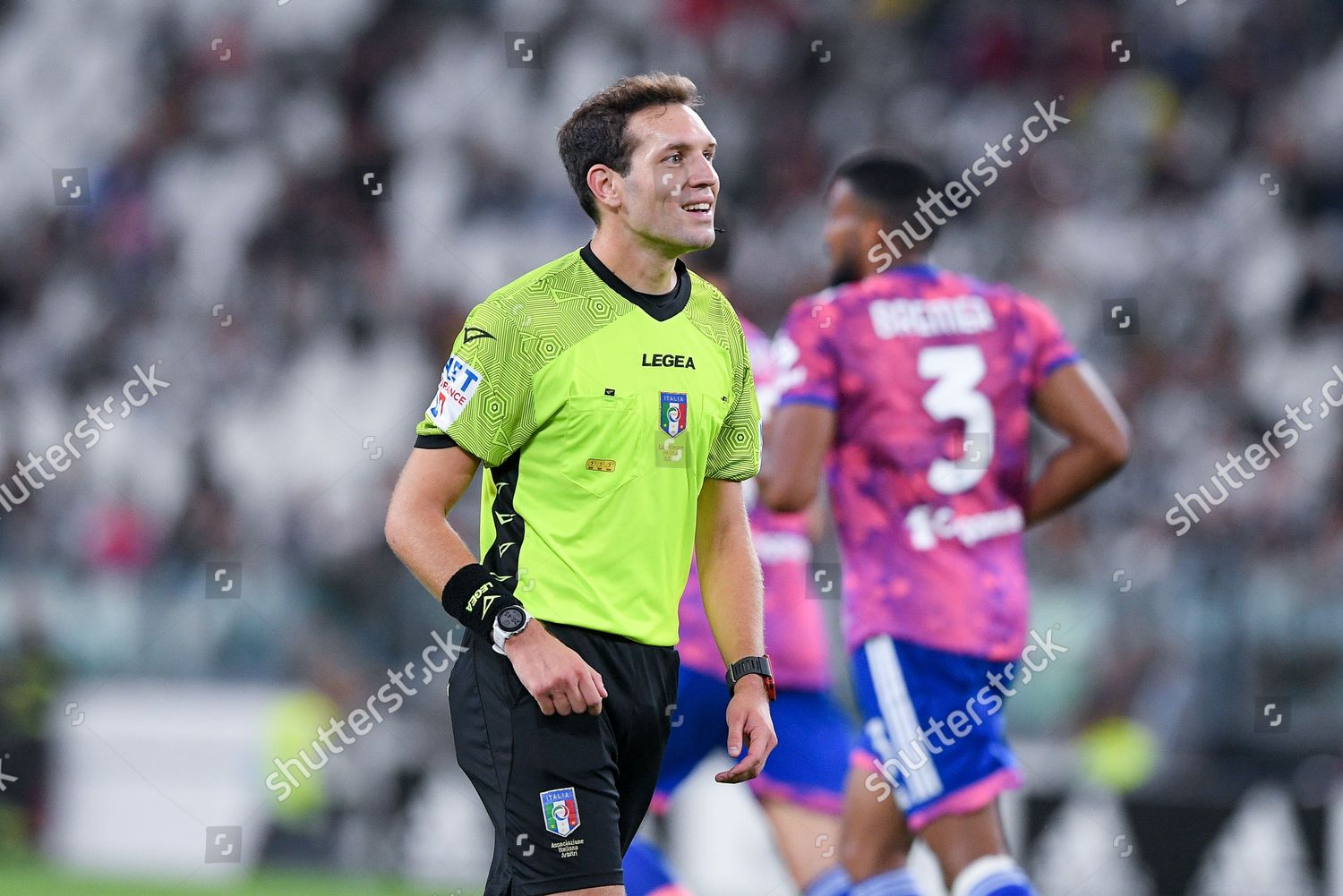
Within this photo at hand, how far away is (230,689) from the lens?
10.2m

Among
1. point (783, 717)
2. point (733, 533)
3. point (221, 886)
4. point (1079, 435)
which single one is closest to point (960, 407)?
point (1079, 435)

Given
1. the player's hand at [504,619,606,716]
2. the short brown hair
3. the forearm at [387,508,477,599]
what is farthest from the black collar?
the player's hand at [504,619,606,716]

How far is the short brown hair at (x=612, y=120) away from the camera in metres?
3.92

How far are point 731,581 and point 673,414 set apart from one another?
0.45 meters

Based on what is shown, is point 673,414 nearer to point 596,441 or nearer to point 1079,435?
point 596,441

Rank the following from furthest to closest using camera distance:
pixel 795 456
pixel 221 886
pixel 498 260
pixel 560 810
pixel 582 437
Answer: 1. pixel 498 260
2. pixel 221 886
3. pixel 795 456
4. pixel 582 437
5. pixel 560 810

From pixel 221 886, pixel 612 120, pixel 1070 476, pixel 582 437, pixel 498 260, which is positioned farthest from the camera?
pixel 498 260

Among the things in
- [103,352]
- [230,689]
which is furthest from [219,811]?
[103,352]

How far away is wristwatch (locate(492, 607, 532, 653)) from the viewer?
360 cm

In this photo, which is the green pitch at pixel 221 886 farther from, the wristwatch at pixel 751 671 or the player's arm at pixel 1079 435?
the wristwatch at pixel 751 671

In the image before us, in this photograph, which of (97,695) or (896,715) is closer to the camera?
(896,715)

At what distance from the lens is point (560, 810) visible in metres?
3.70

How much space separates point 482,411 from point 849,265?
7.53 ft

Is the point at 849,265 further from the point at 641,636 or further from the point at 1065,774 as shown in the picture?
the point at 1065,774
